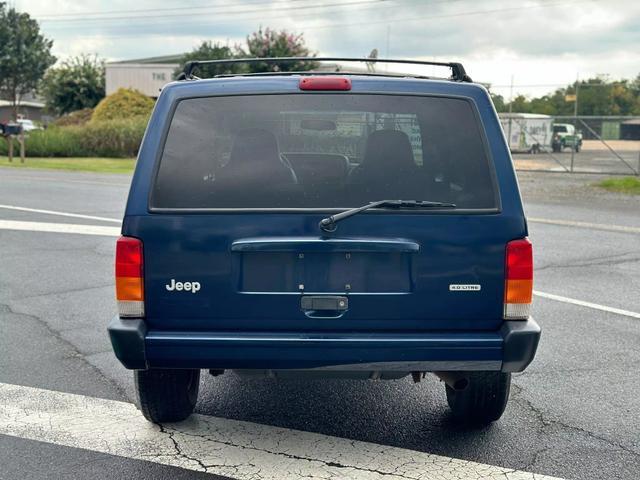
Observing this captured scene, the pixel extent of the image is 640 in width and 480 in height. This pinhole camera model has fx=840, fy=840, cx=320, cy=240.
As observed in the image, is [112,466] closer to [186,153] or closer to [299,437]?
[299,437]

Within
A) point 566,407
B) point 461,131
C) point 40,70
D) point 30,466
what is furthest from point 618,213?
point 40,70

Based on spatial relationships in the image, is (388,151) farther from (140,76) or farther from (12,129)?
(140,76)

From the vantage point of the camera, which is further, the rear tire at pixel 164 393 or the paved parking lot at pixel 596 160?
the paved parking lot at pixel 596 160

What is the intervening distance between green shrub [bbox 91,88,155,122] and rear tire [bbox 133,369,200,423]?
3569 centimetres

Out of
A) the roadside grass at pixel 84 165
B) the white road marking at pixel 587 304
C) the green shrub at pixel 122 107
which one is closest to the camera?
the white road marking at pixel 587 304

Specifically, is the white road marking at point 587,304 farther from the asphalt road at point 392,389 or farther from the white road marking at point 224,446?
the white road marking at point 224,446

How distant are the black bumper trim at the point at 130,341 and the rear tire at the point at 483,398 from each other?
168 centimetres

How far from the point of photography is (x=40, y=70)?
210 feet

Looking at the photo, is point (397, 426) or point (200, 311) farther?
point (397, 426)

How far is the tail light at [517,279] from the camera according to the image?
3.88 meters

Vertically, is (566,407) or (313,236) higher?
(313,236)

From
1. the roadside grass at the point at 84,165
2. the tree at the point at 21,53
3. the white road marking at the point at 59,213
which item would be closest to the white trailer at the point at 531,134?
the roadside grass at the point at 84,165

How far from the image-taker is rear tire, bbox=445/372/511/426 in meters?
4.43

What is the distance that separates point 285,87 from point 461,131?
867mm
